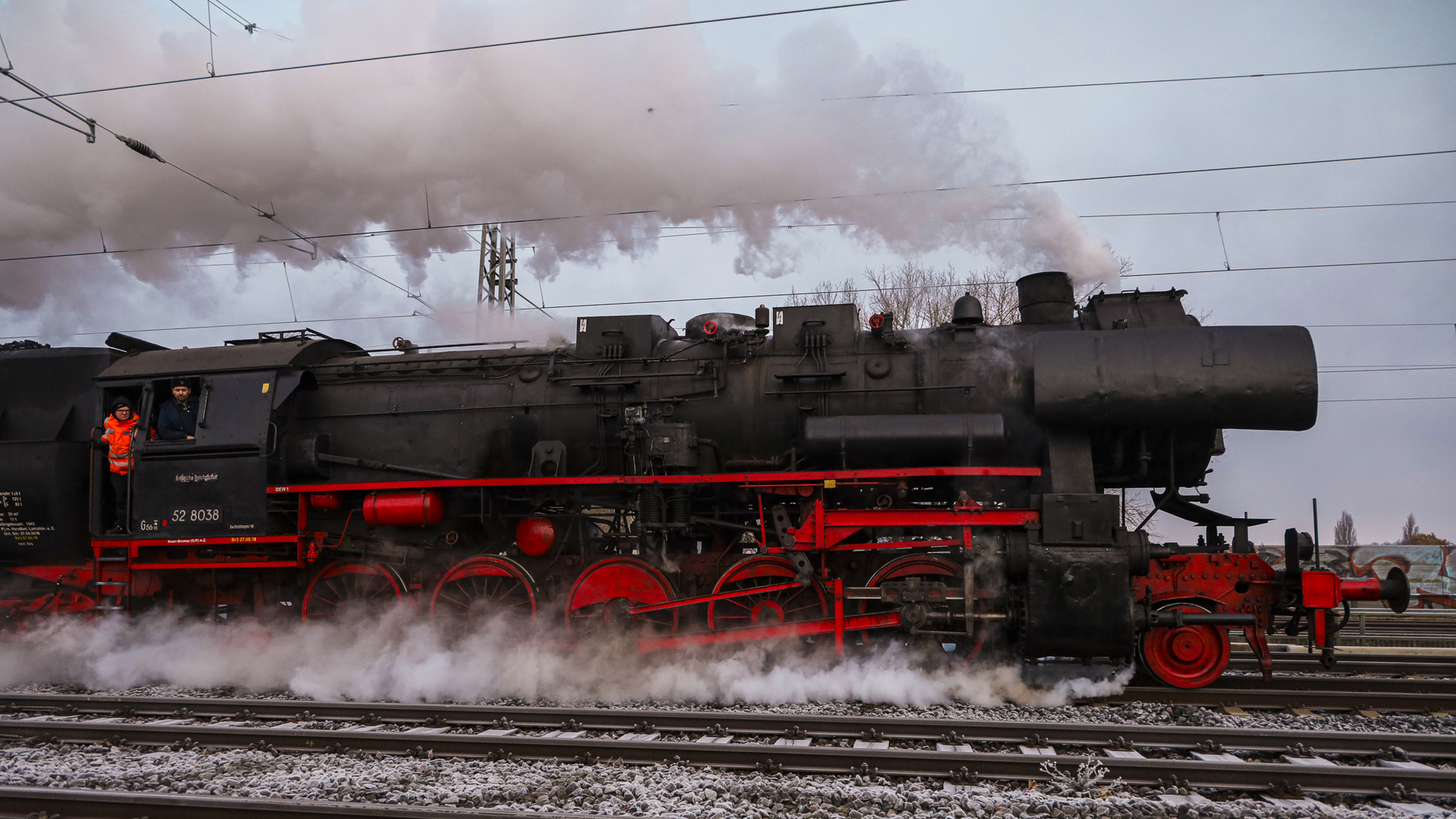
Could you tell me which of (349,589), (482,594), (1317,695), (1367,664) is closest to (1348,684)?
(1317,695)

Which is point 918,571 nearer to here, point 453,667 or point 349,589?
point 453,667

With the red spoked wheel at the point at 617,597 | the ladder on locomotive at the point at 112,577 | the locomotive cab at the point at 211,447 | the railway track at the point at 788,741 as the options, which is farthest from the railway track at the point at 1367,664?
the ladder on locomotive at the point at 112,577

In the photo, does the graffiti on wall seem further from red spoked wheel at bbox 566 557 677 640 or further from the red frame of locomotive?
red spoked wheel at bbox 566 557 677 640

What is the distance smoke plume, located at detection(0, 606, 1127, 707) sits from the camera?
7500mm

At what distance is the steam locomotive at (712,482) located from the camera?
7.09 metres

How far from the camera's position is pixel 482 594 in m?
8.71

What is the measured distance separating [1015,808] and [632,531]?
4.81 m

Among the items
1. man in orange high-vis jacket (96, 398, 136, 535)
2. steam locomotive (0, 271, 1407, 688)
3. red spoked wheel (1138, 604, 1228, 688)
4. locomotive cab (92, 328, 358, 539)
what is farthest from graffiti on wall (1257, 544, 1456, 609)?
man in orange high-vis jacket (96, 398, 136, 535)

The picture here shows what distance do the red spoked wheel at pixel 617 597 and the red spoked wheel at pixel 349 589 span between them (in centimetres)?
203

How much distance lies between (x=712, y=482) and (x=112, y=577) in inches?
280

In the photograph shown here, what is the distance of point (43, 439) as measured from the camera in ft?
31.6

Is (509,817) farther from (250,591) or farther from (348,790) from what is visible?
(250,591)

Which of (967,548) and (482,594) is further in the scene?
(482,594)

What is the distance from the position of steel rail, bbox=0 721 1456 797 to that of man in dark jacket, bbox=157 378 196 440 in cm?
337
